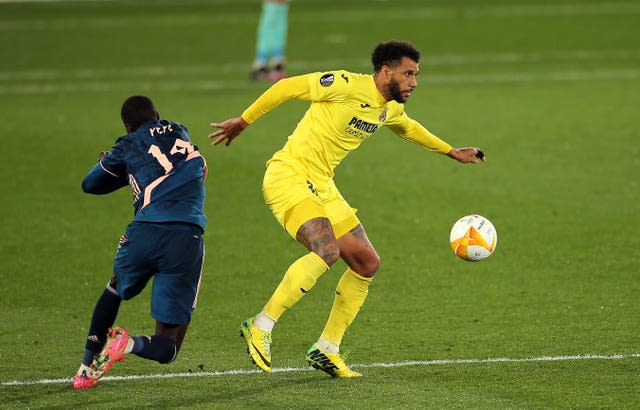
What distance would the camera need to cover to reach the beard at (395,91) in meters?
8.60

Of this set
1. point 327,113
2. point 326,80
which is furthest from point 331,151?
point 326,80

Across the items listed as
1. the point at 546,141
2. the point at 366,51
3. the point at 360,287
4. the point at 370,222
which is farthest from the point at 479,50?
the point at 360,287

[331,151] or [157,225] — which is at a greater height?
[331,151]

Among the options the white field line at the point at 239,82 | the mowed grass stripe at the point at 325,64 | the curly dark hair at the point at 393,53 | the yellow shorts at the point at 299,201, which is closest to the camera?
the yellow shorts at the point at 299,201

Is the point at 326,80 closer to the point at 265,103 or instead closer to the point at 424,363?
the point at 265,103

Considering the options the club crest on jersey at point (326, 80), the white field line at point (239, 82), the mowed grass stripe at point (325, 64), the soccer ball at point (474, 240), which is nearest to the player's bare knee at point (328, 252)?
the club crest on jersey at point (326, 80)

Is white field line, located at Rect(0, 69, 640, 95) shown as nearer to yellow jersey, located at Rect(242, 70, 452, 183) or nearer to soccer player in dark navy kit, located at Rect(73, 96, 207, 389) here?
yellow jersey, located at Rect(242, 70, 452, 183)

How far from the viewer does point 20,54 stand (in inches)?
984

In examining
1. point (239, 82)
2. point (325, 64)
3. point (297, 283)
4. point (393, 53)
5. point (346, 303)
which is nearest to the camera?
point (297, 283)

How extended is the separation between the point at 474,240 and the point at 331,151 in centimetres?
127

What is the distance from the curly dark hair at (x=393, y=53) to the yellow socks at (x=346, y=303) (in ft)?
4.82

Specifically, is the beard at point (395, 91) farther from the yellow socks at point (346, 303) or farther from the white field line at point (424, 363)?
the white field line at point (424, 363)

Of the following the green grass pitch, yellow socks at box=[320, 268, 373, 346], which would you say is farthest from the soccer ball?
yellow socks at box=[320, 268, 373, 346]

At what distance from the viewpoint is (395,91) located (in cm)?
862
